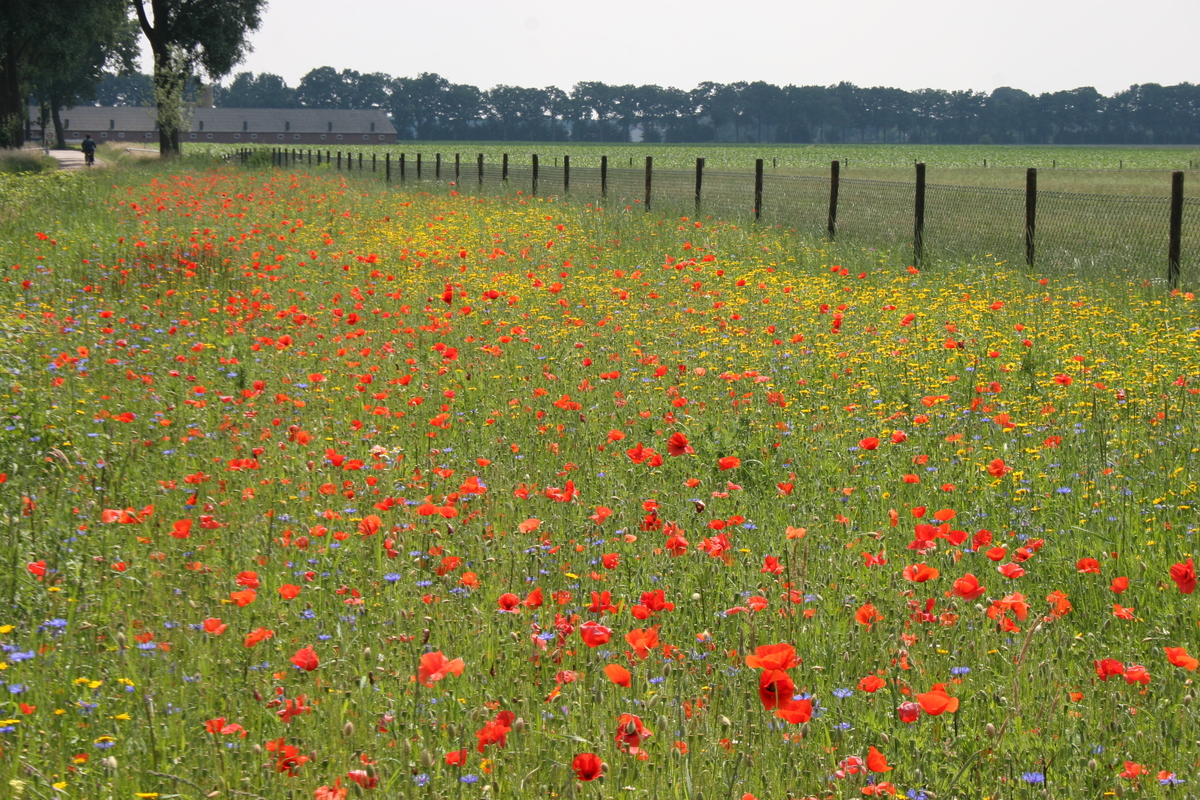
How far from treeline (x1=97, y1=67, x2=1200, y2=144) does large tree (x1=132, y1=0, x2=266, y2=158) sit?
5227 inches

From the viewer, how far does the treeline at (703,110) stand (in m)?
168

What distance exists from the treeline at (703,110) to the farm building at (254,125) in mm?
27752

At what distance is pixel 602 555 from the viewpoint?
11.8ft

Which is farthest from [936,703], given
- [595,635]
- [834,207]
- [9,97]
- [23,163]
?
[9,97]

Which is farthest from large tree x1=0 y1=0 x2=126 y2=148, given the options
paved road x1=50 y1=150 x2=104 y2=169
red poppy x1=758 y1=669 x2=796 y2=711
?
red poppy x1=758 y1=669 x2=796 y2=711

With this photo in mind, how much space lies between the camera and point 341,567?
393 centimetres

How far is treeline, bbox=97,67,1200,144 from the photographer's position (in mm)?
167625

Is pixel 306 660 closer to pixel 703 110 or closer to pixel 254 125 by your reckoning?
pixel 254 125

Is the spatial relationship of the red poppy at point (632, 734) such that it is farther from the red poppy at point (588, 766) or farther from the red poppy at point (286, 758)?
the red poppy at point (286, 758)

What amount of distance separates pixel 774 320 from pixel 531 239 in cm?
648

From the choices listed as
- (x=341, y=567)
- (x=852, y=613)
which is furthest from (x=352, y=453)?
(x=852, y=613)

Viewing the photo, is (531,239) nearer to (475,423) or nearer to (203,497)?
(475,423)

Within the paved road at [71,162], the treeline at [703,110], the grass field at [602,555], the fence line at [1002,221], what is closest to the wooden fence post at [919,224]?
the fence line at [1002,221]

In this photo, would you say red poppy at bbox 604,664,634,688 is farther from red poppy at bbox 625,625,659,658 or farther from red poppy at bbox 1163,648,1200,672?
red poppy at bbox 1163,648,1200,672
